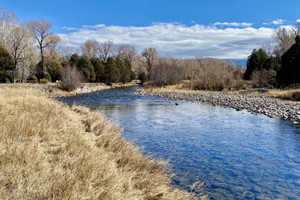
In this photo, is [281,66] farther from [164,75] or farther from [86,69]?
[86,69]

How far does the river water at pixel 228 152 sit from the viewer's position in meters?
5.17

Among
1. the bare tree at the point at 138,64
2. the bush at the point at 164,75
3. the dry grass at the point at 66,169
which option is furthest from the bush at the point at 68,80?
the bare tree at the point at 138,64

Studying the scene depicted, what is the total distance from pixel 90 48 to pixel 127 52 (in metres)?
14.3

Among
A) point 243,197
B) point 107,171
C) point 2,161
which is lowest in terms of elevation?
point 243,197

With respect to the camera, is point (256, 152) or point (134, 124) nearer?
point (256, 152)

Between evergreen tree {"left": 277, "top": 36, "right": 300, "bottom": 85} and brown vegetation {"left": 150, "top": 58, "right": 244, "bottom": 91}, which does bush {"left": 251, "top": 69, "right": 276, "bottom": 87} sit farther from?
evergreen tree {"left": 277, "top": 36, "right": 300, "bottom": 85}

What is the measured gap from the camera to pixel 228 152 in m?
7.47

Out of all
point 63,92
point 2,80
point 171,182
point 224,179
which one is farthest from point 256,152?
point 2,80

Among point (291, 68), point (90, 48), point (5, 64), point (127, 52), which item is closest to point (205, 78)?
point (291, 68)

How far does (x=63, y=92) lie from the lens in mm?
26828

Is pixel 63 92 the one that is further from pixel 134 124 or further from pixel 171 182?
pixel 171 182

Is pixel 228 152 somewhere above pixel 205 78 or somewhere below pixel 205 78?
Answer: below

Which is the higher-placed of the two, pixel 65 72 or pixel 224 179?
pixel 65 72

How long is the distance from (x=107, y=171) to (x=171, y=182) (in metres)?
1.91
